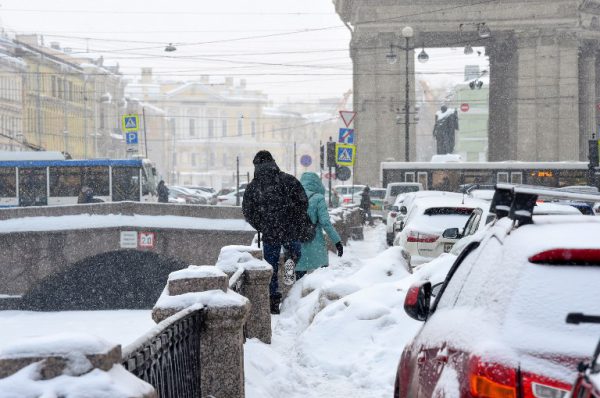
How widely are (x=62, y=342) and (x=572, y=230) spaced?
1.96 m

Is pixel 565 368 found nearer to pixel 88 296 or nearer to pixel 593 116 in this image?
pixel 88 296

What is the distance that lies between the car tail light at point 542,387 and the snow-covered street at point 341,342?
16.7 feet

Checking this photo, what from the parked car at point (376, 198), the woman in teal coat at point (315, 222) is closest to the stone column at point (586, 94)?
the parked car at point (376, 198)

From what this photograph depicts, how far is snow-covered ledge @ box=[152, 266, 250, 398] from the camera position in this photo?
7309 millimetres

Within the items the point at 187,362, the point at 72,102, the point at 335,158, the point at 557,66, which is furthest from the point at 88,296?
the point at 72,102

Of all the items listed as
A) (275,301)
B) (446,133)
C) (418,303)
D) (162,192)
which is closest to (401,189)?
(162,192)

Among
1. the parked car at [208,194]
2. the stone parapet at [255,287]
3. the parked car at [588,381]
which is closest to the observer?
the parked car at [588,381]

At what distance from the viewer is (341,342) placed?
11.0 m

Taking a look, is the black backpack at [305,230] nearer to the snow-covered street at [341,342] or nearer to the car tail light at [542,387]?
the snow-covered street at [341,342]

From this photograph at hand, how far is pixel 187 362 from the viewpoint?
6.87 meters

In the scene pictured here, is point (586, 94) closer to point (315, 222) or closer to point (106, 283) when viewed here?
point (106, 283)

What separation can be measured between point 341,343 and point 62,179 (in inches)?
1418

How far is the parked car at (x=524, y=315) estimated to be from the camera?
364 cm

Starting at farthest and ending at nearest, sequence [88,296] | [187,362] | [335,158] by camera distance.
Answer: [88,296] → [335,158] → [187,362]
